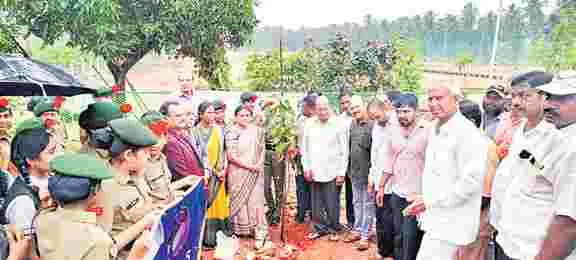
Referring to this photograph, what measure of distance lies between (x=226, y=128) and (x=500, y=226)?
325 cm

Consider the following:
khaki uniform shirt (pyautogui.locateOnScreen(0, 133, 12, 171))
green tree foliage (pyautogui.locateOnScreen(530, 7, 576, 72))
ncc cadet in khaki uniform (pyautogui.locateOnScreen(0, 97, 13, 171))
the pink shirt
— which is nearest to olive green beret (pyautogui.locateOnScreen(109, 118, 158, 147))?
khaki uniform shirt (pyautogui.locateOnScreen(0, 133, 12, 171))

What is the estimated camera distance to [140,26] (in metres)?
10.9

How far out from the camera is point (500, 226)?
2.68m

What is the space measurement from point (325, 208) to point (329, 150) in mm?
749

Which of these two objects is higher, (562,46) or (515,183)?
(562,46)

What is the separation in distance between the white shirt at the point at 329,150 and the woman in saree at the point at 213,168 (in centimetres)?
104

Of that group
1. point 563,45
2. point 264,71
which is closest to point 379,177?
point 264,71

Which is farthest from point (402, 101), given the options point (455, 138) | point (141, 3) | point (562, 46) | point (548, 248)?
point (562, 46)

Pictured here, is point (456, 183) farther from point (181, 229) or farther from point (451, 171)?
→ point (181, 229)

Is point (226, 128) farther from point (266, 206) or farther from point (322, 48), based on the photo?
point (322, 48)

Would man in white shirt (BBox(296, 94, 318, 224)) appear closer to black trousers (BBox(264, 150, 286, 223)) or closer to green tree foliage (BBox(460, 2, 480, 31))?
black trousers (BBox(264, 150, 286, 223))

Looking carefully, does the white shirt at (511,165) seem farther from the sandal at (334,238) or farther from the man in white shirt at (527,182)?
the sandal at (334,238)

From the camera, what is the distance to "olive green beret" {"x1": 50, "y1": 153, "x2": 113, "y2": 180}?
75.3 inches

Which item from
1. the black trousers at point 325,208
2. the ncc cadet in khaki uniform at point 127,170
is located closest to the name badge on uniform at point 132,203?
the ncc cadet in khaki uniform at point 127,170
